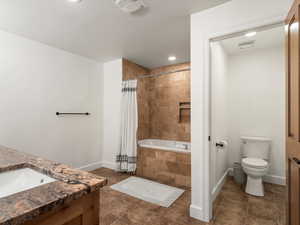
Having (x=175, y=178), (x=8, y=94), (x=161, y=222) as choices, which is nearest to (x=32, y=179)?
(x=161, y=222)

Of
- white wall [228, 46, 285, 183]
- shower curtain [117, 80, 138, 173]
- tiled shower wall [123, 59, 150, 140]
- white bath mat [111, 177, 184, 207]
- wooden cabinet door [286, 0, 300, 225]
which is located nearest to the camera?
wooden cabinet door [286, 0, 300, 225]

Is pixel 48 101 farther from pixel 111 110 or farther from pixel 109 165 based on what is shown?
pixel 109 165

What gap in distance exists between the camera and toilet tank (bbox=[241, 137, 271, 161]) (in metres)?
2.73

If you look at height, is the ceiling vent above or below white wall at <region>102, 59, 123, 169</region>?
above

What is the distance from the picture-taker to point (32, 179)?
0.95 m

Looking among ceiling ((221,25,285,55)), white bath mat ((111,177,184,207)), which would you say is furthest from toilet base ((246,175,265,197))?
ceiling ((221,25,285,55))

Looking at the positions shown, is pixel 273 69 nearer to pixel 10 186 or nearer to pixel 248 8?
pixel 248 8

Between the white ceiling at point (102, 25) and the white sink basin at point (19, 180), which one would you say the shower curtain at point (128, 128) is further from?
the white sink basin at point (19, 180)

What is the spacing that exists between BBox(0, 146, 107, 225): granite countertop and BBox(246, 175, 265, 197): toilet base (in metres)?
2.54

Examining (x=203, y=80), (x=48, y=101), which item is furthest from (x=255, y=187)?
(x=48, y=101)

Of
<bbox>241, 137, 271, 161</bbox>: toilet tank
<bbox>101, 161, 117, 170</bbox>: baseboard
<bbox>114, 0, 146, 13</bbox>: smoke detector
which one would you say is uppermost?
<bbox>114, 0, 146, 13</bbox>: smoke detector

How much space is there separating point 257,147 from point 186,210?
70.0 inches

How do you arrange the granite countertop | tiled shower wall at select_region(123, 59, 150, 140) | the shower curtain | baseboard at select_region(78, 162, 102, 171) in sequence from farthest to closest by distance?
tiled shower wall at select_region(123, 59, 150, 140), baseboard at select_region(78, 162, 102, 171), the shower curtain, the granite countertop

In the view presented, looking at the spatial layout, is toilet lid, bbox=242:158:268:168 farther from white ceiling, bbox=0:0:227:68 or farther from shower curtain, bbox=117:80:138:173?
white ceiling, bbox=0:0:227:68
